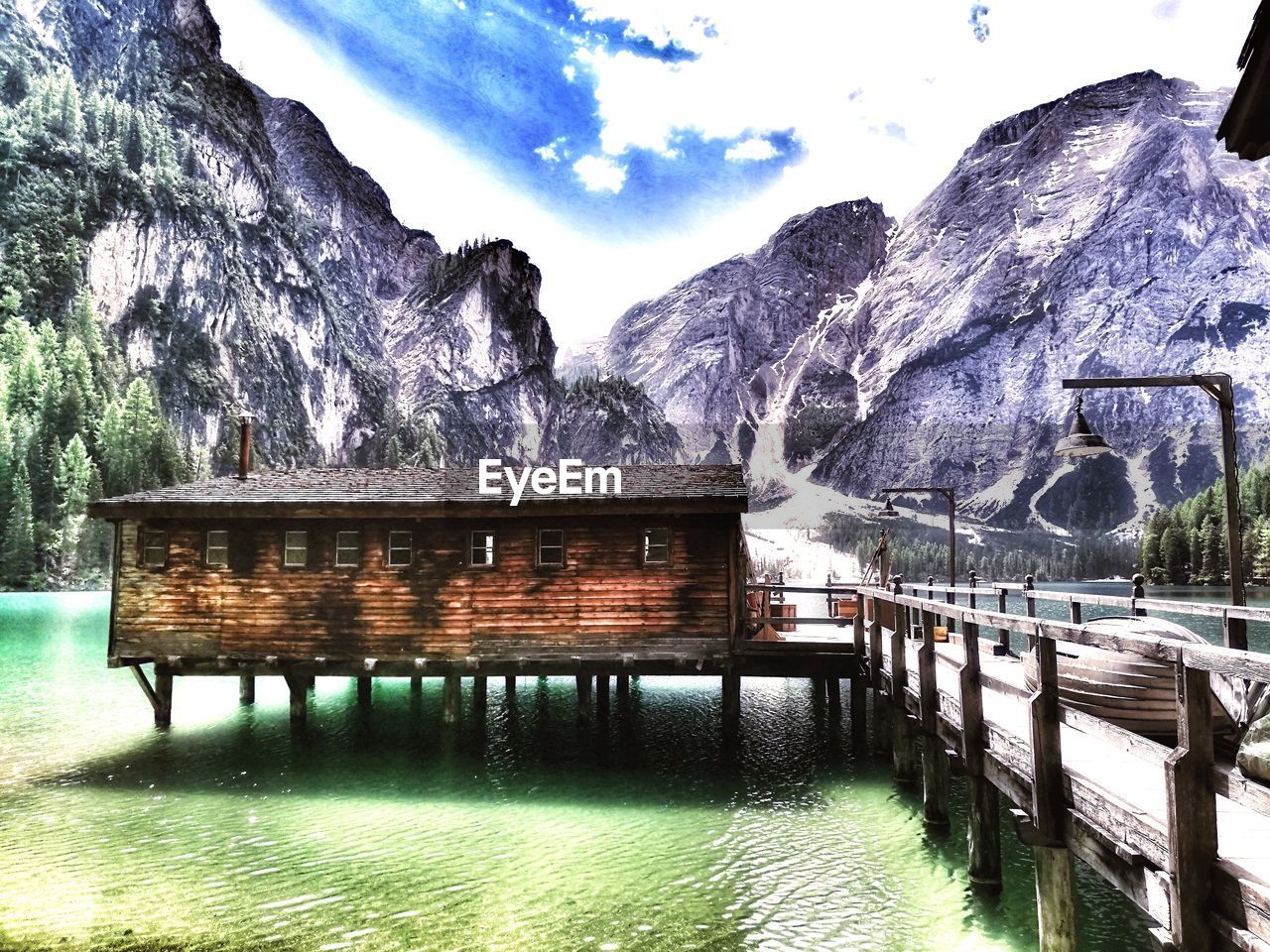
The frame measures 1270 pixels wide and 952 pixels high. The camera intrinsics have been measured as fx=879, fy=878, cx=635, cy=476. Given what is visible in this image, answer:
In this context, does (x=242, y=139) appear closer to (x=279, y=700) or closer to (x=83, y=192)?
(x=83, y=192)

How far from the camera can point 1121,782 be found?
6789mm

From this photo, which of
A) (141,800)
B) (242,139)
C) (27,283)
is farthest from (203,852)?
(242,139)

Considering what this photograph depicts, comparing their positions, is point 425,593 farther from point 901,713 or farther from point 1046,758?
point 1046,758

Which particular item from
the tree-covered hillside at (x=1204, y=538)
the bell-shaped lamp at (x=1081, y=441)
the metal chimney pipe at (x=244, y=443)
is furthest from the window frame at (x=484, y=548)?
the tree-covered hillside at (x=1204, y=538)

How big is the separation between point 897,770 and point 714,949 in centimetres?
768

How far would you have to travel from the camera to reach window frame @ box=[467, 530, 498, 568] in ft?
65.6

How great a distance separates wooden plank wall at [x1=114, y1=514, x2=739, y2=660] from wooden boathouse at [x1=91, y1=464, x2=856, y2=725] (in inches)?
1.3

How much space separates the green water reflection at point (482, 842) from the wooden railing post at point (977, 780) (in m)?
0.38

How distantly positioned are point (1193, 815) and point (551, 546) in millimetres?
15794

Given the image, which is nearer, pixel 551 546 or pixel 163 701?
pixel 551 546

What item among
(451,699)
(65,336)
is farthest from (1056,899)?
(65,336)

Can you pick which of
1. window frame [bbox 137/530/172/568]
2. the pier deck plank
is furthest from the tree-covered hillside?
window frame [bbox 137/530/172/568]

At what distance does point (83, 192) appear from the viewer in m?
122

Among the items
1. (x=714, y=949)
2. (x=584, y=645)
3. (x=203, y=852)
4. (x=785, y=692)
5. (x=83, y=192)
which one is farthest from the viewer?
(x=83, y=192)
